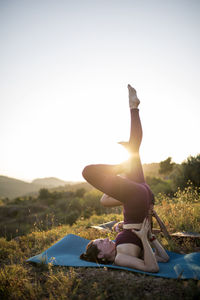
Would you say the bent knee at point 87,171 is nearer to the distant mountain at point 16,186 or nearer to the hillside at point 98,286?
Result: the hillside at point 98,286

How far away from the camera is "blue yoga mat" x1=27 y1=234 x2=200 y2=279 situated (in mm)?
2426

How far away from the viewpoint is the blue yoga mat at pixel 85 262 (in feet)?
7.96

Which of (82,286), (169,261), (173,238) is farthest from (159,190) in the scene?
(82,286)

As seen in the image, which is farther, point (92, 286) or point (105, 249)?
point (105, 249)

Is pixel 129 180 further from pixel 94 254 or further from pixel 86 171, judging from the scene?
pixel 94 254

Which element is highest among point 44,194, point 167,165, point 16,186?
point 167,165

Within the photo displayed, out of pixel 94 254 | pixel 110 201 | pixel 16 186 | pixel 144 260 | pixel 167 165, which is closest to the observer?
pixel 144 260

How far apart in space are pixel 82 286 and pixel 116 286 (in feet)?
1.47

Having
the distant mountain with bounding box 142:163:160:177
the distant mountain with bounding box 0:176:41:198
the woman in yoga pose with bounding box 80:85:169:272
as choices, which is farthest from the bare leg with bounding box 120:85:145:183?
the distant mountain with bounding box 0:176:41:198

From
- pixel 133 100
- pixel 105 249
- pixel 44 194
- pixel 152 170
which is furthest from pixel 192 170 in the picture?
pixel 152 170

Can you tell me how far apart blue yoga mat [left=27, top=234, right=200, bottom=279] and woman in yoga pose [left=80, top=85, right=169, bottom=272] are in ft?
0.42

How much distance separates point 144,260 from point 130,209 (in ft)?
2.16

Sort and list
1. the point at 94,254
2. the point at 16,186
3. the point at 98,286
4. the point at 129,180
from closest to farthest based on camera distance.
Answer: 1. the point at 98,286
2. the point at 129,180
3. the point at 94,254
4. the point at 16,186

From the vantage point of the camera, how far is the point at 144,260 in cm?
258
